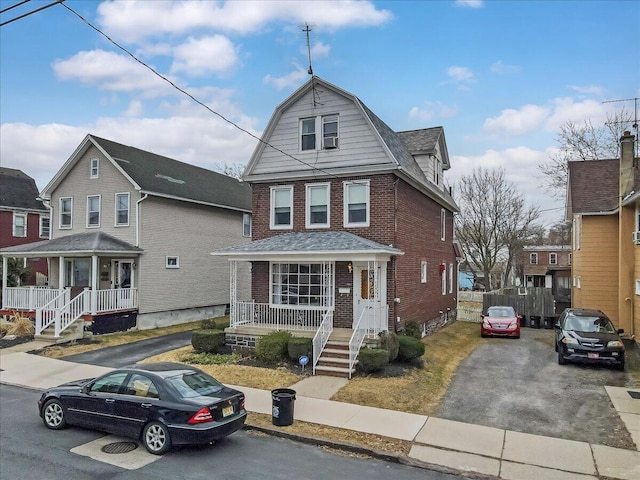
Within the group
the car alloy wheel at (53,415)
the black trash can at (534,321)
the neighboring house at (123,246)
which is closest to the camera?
the car alloy wheel at (53,415)

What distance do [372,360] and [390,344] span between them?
117cm

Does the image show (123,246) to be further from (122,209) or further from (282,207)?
(282,207)

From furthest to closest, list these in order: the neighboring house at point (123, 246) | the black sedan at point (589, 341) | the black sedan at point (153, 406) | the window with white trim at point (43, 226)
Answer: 1. the window with white trim at point (43, 226)
2. the neighboring house at point (123, 246)
3. the black sedan at point (589, 341)
4. the black sedan at point (153, 406)

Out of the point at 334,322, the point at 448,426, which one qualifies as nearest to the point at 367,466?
the point at 448,426

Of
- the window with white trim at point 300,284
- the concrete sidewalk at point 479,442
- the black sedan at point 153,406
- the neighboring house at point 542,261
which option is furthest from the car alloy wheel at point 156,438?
the neighboring house at point 542,261

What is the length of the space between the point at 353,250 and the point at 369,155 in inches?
160

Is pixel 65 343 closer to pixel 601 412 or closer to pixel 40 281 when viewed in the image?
pixel 40 281

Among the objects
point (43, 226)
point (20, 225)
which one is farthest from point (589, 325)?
point (43, 226)

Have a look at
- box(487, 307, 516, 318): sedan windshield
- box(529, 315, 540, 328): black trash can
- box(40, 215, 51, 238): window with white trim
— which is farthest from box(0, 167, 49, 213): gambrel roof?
box(529, 315, 540, 328): black trash can

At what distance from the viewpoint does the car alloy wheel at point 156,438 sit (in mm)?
7952

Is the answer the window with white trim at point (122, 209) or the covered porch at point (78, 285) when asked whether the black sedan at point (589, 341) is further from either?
the window with white trim at point (122, 209)

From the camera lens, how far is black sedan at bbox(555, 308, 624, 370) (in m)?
13.9

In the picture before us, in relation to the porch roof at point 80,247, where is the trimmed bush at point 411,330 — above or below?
below

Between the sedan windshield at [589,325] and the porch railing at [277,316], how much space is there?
8083 mm
